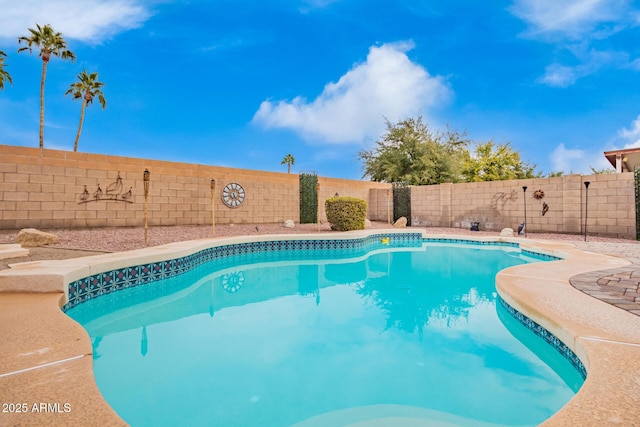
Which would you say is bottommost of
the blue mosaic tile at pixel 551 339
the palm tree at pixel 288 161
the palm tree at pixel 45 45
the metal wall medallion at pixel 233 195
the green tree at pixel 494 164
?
the blue mosaic tile at pixel 551 339

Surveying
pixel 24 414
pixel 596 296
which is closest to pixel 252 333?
pixel 24 414

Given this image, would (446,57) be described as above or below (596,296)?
above

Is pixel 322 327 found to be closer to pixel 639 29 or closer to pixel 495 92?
pixel 639 29

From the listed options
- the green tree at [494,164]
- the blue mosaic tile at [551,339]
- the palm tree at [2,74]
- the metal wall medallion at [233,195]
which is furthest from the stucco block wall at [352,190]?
the palm tree at [2,74]

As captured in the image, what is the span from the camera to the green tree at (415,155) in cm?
2058

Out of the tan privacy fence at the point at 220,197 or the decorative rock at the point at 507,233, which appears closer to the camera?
the tan privacy fence at the point at 220,197

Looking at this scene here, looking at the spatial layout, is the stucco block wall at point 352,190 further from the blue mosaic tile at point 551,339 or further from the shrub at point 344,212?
the blue mosaic tile at point 551,339

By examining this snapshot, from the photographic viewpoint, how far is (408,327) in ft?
12.3

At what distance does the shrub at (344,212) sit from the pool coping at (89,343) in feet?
23.0

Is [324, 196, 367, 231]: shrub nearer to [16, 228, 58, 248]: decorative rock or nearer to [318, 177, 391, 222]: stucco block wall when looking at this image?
[318, 177, 391, 222]: stucco block wall

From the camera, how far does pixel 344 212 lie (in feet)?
37.7

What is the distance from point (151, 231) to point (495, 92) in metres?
21.3

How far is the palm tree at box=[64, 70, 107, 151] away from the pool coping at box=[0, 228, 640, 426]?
18.9 meters

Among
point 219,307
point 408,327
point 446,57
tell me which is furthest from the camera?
point 446,57
